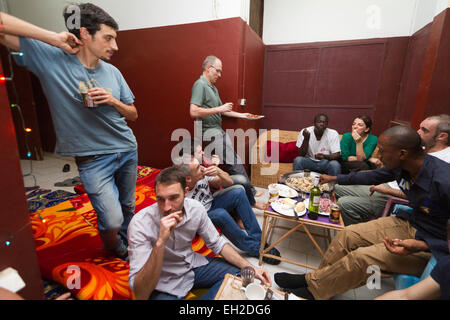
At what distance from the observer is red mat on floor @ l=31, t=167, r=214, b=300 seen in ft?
4.66

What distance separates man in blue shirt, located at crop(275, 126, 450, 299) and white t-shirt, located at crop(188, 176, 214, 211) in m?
0.84

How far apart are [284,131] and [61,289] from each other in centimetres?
387

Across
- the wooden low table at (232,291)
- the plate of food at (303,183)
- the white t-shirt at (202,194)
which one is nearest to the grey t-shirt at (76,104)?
the white t-shirt at (202,194)

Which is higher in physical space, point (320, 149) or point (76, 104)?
point (76, 104)

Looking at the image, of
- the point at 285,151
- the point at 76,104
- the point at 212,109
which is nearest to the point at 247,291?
the point at 76,104

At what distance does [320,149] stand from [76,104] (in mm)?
2918

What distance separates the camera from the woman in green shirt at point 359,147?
9.59 feet

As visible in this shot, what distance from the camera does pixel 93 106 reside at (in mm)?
1274

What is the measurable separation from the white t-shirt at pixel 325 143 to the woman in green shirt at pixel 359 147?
0.10m

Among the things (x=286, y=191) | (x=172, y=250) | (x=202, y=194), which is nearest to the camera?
(x=172, y=250)

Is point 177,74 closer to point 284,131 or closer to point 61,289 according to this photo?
point 284,131

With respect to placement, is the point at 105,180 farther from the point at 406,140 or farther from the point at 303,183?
the point at 406,140

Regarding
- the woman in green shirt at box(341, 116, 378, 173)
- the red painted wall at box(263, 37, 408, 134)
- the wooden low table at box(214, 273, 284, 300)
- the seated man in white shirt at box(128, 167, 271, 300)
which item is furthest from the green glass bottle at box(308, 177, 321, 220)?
the red painted wall at box(263, 37, 408, 134)

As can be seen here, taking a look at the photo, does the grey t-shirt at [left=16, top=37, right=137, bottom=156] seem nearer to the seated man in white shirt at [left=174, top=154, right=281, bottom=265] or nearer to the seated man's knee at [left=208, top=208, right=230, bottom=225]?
the seated man in white shirt at [left=174, top=154, right=281, bottom=265]
